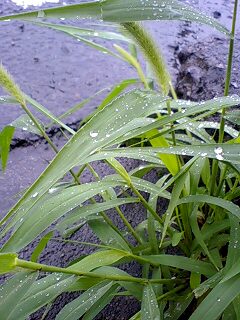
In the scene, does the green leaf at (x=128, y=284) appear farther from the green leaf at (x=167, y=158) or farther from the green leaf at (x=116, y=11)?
the green leaf at (x=116, y=11)

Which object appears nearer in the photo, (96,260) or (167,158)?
(96,260)

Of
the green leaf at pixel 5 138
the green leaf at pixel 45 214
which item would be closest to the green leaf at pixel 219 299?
the green leaf at pixel 45 214

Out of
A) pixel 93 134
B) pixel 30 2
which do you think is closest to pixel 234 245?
pixel 93 134

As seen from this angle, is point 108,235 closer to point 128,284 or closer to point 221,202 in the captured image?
point 128,284

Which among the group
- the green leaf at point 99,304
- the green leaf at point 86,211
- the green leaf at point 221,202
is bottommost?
the green leaf at point 99,304

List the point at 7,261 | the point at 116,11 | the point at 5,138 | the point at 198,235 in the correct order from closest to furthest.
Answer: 1. the point at 7,261
2. the point at 116,11
3. the point at 198,235
4. the point at 5,138
